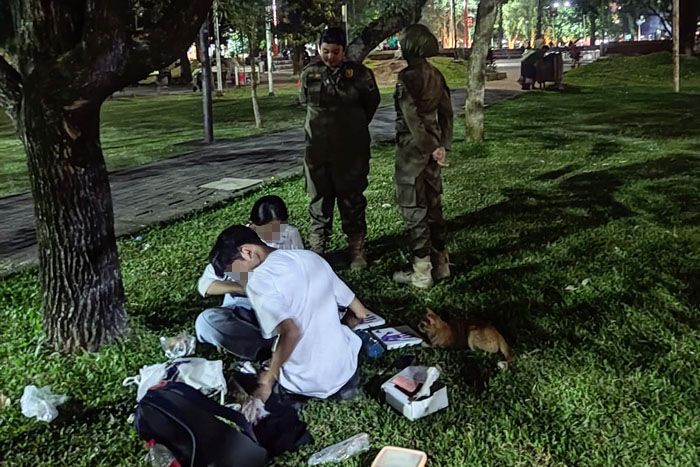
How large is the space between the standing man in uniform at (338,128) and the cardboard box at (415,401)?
78.7 inches

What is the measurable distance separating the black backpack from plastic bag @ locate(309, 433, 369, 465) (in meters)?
0.26

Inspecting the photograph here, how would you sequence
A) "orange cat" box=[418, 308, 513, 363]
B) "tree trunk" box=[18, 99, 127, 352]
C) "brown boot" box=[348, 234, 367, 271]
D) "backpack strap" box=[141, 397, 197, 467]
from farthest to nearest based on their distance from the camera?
"brown boot" box=[348, 234, 367, 271], "orange cat" box=[418, 308, 513, 363], "tree trunk" box=[18, 99, 127, 352], "backpack strap" box=[141, 397, 197, 467]

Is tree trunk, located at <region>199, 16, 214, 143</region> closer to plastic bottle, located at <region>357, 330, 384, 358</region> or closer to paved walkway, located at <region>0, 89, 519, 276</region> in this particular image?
paved walkway, located at <region>0, 89, 519, 276</region>

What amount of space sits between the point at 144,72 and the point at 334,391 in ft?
6.69

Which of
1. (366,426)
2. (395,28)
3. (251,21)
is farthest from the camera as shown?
(395,28)

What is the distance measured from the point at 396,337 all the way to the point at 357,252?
1447 mm

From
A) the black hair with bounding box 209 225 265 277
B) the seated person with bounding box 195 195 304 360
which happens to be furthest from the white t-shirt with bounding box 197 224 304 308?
the black hair with bounding box 209 225 265 277

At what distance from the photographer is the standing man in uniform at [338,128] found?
16.7 ft

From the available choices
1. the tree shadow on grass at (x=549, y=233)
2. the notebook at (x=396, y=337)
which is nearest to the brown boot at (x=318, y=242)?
the tree shadow on grass at (x=549, y=233)

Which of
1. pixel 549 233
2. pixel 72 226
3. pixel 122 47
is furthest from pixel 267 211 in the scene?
pixel 549 233

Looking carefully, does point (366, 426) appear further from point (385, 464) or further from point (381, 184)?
point (381, 184)

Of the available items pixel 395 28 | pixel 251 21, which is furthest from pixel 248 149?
pixel 395 28

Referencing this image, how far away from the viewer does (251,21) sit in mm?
14680

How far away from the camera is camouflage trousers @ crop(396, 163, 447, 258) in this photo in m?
4.89
